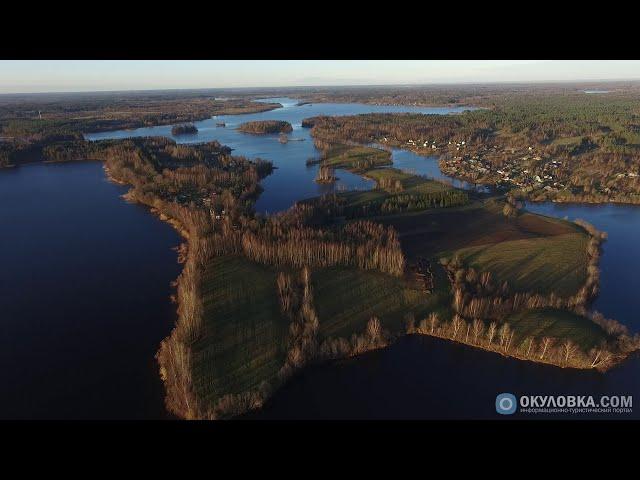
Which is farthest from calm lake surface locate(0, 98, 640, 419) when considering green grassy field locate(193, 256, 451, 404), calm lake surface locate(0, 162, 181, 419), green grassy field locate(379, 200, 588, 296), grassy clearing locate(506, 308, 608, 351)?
green grassy field locate(379, 200, 588, 296)

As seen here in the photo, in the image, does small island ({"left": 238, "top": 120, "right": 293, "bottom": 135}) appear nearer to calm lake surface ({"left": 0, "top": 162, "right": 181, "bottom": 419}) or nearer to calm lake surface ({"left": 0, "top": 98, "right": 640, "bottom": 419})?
calm lake surface ({"left": 0, "top": 162, "right": 181, "bottom": 419})

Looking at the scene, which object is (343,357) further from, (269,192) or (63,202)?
(63,202)

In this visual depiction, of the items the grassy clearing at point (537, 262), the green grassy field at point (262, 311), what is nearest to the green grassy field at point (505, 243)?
the grassy clearing at point (537, 262)

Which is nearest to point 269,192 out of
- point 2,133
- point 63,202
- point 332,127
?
point 63,202

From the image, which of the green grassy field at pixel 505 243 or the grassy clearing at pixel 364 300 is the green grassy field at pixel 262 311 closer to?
the grassy clearing at pixel 364 300

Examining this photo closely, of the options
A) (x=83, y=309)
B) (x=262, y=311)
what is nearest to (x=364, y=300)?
(x=262, y=311)
